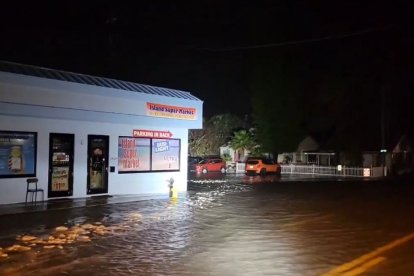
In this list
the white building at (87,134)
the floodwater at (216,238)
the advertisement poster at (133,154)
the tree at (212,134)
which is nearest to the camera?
the floodwater at (216,238)

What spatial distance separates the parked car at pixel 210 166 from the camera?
152 ft

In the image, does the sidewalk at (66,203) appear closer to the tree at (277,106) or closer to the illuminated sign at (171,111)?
the illuminated sign at (171,111)

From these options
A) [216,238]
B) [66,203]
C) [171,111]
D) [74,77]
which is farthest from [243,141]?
[216,238]

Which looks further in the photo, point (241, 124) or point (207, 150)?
point (241, 124)

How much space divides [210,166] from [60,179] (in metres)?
27.2

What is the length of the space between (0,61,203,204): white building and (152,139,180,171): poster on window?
0.04 metres

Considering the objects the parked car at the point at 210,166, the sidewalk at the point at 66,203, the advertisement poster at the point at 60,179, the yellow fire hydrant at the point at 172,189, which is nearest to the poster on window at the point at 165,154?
the yellow fire hydrant at the point at 172,189

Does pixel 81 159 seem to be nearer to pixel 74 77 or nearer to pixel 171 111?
pixel 74 77

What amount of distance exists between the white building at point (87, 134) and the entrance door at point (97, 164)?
40 millimetres

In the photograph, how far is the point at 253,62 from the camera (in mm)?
62719

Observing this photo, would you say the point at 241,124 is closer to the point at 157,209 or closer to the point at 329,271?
the point at 157,209

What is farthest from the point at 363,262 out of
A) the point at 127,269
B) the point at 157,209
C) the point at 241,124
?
the point at 241,124

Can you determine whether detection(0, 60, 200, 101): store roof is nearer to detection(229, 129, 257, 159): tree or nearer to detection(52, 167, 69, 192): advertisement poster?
detection(52, 167, 69, 192): advertisement poster

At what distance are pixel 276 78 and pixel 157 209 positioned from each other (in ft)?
145
